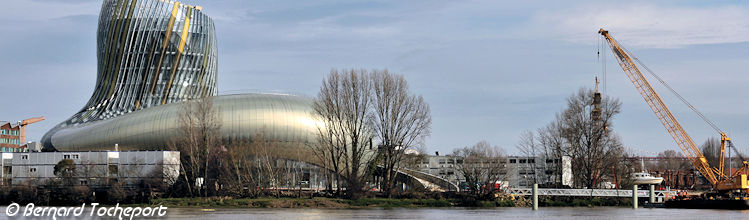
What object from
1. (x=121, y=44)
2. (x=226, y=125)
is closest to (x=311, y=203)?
(x=226, y=125)

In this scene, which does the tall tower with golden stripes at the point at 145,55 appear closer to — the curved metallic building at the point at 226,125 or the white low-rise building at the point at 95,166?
the curved metallic building at the point at 226,125

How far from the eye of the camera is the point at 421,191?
94.1 metres

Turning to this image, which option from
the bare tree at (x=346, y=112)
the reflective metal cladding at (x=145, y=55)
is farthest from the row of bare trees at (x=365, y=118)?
the reflective metal cladding at (x=145, y=55)

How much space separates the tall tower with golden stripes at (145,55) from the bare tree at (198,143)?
45328mm

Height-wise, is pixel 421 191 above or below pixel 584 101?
below

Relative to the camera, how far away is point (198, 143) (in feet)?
299

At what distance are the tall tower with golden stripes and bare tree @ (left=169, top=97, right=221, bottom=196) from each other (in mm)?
45328

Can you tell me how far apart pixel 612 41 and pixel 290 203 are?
57293 millimetres

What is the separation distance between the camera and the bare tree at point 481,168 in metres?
93.0

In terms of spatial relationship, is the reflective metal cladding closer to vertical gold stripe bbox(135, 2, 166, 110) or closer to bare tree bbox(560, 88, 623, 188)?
vertical gold stripe bbox(135, 2, 166, 110)

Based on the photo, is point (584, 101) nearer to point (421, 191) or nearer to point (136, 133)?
point (421, 191)

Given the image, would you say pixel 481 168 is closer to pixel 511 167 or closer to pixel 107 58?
pixel 511 167

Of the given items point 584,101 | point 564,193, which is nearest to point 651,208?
point 564,193

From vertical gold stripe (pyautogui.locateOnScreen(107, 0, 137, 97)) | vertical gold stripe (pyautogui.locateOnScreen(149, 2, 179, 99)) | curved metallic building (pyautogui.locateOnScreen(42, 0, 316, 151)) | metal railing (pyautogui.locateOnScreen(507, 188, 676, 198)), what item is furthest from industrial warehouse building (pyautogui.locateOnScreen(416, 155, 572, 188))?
vertical gold stripe (pyautogui.locateOnScreen(107, 0, 137, 97))
